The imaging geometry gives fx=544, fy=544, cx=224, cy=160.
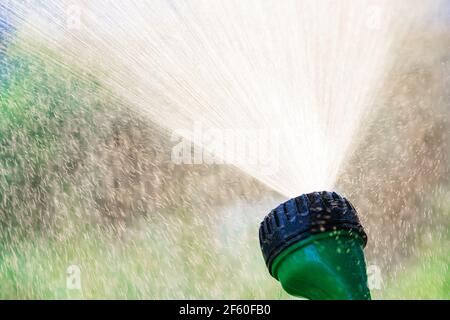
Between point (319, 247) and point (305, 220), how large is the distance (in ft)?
0.35

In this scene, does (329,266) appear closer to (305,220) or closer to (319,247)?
(319,247)

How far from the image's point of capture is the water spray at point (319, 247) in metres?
1.90

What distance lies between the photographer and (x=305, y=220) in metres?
1.92

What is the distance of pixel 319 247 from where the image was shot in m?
1.91

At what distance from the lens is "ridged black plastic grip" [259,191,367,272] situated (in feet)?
6.31

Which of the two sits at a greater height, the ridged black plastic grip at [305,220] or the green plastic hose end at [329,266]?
the ridged black plastic grip at [305,220]

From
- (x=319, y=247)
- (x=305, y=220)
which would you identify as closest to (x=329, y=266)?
(x=319, y=247)

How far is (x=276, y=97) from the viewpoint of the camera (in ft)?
11.5

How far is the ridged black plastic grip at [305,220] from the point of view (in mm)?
1924

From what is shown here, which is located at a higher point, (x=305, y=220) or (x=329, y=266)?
(x=305, y=220)

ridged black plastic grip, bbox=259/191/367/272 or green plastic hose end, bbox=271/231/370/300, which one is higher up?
ridged black plastic grip, bbox=259/191/367/272
